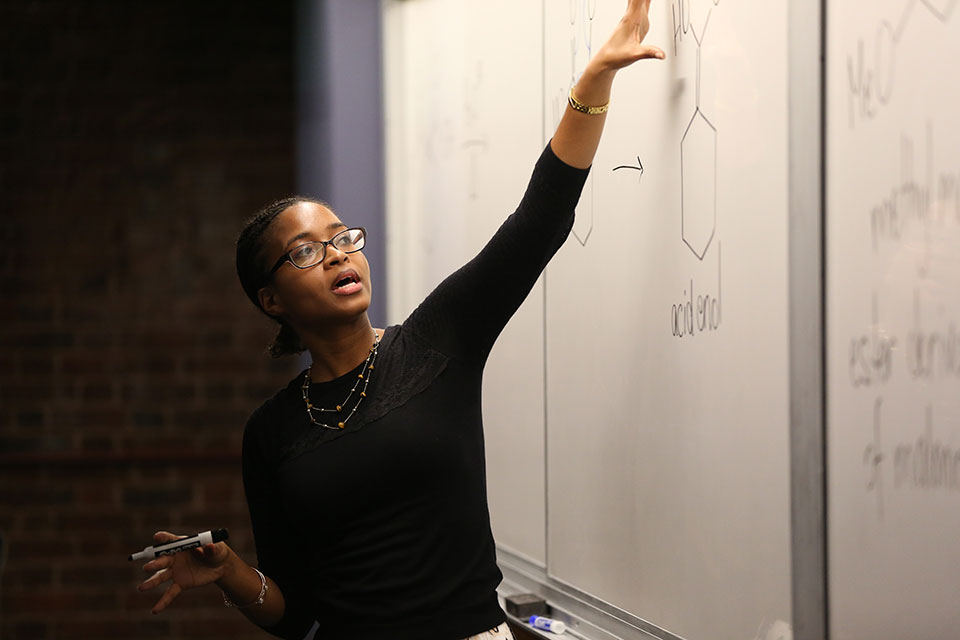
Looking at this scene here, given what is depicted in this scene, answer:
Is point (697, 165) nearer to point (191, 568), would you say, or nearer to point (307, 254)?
point (307, 254)

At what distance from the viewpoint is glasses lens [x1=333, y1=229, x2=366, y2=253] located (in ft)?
4.30

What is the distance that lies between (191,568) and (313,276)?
44 centimetres

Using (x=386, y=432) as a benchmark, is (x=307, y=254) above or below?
above

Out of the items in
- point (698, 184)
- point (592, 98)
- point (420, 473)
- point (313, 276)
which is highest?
point (592, 98)

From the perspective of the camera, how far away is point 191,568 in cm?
130

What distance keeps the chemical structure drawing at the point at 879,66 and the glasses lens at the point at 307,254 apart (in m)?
0.71

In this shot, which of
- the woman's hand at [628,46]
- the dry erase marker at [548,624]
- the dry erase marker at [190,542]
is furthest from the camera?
the dry erase marker at [548,624]

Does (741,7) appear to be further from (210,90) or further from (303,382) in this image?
(210,90)

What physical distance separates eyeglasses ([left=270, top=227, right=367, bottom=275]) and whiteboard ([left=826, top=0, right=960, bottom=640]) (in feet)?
2.13

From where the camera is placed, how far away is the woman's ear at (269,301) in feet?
4.55

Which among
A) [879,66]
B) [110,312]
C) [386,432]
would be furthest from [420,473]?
[110,312]

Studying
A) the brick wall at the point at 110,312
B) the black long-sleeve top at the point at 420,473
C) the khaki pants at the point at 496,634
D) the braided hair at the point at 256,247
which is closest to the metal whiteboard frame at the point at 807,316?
the black long-sleeve top at the point at 420,473

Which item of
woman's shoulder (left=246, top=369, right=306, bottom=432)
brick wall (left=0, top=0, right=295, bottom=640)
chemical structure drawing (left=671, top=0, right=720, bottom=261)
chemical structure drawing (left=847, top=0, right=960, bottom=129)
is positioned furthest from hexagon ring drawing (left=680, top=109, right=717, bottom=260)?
brick wall (left=0, top=0, right=295, bottom=640)

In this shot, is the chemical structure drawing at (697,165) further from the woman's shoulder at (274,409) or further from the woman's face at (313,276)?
the woman's shoulder at (274,409)
